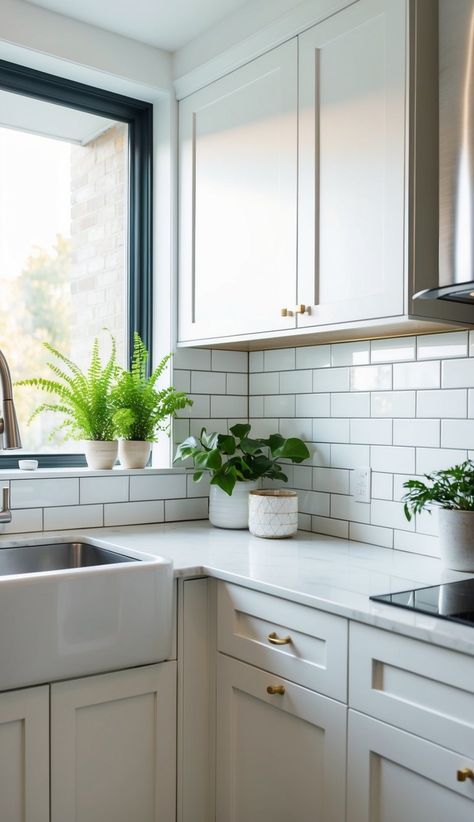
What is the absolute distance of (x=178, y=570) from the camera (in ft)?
6.08

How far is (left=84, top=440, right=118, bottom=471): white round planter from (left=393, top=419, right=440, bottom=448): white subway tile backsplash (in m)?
0.92

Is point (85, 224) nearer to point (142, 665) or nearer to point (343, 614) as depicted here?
point (142, 665)

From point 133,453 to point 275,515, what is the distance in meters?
0.54

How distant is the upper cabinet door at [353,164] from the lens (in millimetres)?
1808

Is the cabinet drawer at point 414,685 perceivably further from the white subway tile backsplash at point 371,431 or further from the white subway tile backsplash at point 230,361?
the white subway tile backsplash at point 230,361

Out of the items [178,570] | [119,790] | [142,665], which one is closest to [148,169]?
[178,570]

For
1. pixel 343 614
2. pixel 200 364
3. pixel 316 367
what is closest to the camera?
pixel 343 614

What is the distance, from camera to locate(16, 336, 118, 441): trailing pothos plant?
95.1 inches

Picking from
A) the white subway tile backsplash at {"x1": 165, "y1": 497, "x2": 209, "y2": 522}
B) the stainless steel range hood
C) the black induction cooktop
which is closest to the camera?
the black induction cooktop

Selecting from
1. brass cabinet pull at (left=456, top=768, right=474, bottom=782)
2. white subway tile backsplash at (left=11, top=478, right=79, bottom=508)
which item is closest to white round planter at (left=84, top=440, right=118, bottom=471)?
white subway tile backsplash at (left=11, top=478, right=79, bottom=508)

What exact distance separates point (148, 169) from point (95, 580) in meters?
1.64

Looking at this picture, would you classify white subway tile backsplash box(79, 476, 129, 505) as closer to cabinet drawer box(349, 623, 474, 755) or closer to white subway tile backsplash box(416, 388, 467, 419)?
white subway tile backsplash box(416, 388, 467, 419)

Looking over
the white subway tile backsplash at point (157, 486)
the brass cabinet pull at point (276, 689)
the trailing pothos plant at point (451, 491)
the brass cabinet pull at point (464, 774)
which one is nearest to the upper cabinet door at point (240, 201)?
the white subway tile backsplash at point (157, 486)

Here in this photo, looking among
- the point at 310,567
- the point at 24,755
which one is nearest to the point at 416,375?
the point at 310,567
